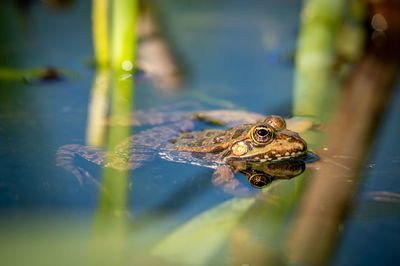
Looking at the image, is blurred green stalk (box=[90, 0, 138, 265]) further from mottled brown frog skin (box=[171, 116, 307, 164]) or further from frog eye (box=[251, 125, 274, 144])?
frog eye (box=[251, 125, 274, 144])

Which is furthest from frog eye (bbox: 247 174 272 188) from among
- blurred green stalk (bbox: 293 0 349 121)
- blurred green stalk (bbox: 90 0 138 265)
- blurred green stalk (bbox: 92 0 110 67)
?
→ blurred green stalk (bbox: 92 0 110 67)

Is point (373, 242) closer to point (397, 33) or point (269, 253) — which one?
point (269, 253)

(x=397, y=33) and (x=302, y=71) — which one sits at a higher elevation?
(x=397, y=33)

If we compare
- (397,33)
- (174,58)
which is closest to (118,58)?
(174,58)

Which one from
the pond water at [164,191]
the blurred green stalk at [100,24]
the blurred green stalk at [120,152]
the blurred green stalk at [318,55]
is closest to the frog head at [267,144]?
the pond water at [164,191]

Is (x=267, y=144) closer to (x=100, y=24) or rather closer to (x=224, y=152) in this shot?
(x=224, y=152)

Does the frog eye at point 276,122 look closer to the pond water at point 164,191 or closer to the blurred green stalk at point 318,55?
the pond water at point 164,191

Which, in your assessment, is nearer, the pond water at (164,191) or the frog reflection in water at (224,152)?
the pond water at (164,191)
